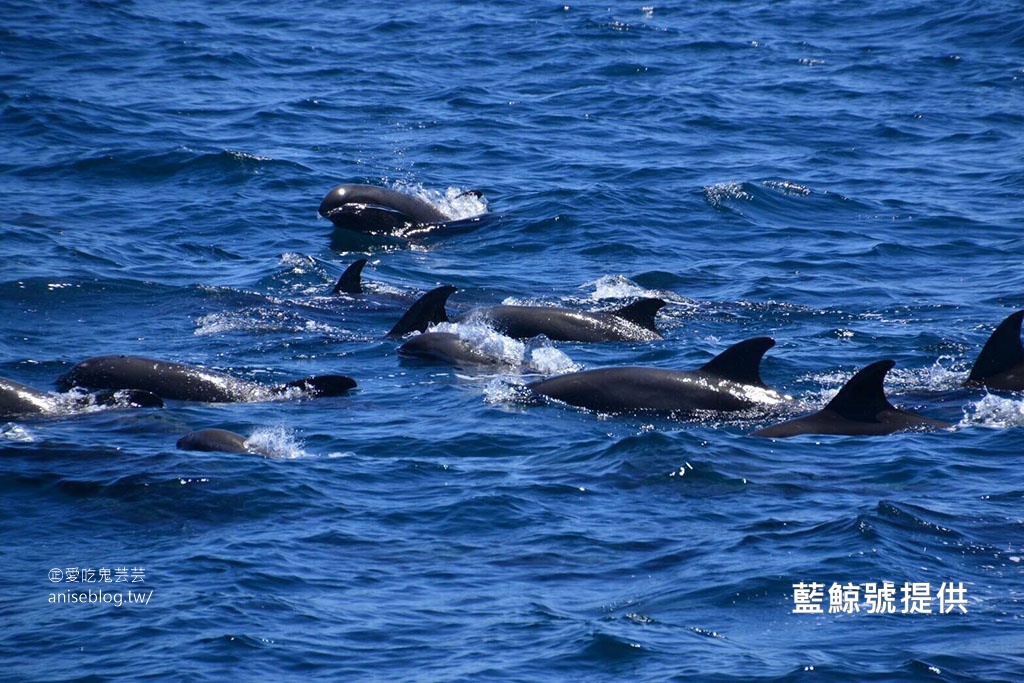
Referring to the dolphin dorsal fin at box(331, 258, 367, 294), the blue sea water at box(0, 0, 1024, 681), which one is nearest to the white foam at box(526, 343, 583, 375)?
the blue sea water at box(0, 0, 1024, 681)

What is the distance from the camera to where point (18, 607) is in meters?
9.95

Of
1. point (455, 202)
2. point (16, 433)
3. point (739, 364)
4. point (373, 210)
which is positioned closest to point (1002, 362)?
point (739, 364)

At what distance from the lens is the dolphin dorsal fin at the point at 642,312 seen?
17.0m

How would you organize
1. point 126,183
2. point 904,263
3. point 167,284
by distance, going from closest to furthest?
point 167,284, point 904,263, point 126,183

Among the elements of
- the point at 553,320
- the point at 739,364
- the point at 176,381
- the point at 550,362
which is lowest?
the point at 550,362

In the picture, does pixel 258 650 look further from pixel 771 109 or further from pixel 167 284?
pixel 771 109

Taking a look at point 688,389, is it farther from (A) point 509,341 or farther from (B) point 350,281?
(B) point 350,281

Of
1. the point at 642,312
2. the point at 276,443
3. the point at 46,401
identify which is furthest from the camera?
the point at 642,312

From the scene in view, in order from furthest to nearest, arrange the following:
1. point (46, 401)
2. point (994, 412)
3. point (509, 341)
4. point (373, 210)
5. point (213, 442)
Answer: point (373, 210) < point (509, 341) < point (994, 412) < point (46, 401) < point (213, 442)

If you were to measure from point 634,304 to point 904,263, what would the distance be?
604cm

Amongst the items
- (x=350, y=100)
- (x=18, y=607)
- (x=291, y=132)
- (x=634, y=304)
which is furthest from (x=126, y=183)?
(x=18, y=607)

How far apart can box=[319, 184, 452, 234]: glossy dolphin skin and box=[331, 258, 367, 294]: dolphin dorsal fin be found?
A: 3.29 meters

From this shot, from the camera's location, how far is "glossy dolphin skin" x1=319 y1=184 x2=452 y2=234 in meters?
22.4

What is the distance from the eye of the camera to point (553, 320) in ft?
56.1
